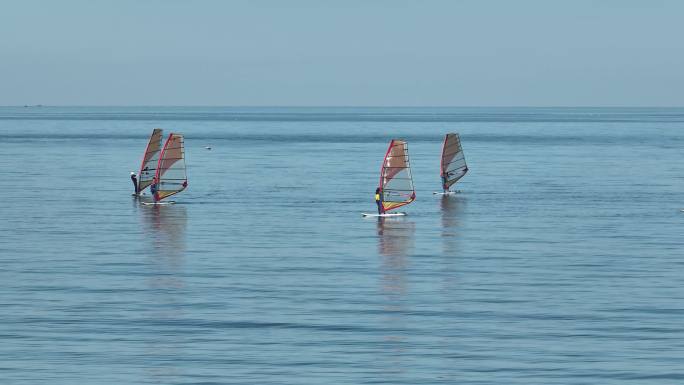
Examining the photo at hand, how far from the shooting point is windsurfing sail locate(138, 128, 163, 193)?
85.4 metres

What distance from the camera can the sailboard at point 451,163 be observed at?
3669 inches

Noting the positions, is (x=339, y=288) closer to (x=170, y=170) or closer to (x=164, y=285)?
(x=164, y=285)

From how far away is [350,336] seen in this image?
36.3m

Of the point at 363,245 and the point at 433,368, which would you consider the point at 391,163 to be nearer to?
the point at 363,245

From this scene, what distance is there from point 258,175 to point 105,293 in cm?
7102

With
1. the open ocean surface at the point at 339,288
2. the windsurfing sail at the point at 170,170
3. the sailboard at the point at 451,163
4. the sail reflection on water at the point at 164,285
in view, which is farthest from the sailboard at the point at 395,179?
the sailboard at the point at 451,163

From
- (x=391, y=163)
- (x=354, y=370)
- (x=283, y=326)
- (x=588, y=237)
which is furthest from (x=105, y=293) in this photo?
(x=391, y=163)

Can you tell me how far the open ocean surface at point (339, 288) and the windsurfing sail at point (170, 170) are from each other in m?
1.74

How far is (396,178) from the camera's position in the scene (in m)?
74.6

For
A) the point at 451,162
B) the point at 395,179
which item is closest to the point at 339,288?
the point at 395,179

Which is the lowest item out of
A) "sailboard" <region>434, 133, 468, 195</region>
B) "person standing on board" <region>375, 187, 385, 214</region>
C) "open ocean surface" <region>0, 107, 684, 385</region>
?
"open ocean surface" <region>0, 107, 684, 385</region>

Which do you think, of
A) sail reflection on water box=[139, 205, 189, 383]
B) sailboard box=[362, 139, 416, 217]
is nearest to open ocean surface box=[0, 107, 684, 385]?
sail reflection on water box=[139, 205, 189, 383]

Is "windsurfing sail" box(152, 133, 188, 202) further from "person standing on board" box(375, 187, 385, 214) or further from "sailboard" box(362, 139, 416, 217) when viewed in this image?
"person standing on board" box(375, 187, 385, 214)

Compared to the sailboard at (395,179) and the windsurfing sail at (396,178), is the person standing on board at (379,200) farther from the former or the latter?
the windsurfing sail at (396,178)
